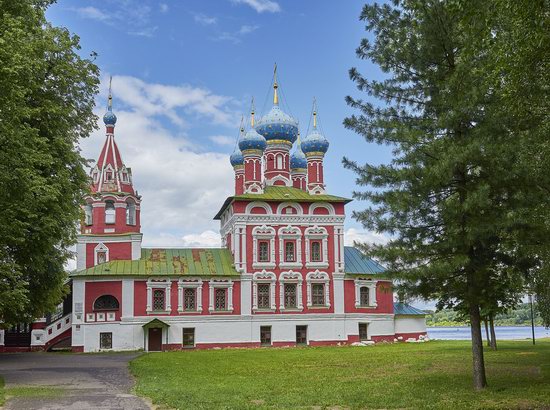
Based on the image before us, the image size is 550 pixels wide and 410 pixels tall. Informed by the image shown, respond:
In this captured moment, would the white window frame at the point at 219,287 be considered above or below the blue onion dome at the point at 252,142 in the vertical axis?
below

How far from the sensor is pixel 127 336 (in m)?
35.4

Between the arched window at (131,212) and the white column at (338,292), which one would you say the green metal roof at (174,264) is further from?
the white column at (338,292)

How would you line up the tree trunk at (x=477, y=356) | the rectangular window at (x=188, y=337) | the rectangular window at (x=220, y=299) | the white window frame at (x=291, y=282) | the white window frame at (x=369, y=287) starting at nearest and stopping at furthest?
the tree trunk at (x=477, y=356), the rectangular window at (x=188, y=337), the rectangular window at (x=220, y=299), the white window frame at (x=291, y=282), the white window frame at (x=369, y=287)

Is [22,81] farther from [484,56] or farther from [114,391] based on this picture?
[484,56]

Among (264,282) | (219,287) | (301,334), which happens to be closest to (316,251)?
(264,282)

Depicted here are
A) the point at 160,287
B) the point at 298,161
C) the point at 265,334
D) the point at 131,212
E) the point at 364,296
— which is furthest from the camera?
the point at 298,161

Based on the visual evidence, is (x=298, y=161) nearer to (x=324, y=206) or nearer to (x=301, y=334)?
(x=324, y=206)

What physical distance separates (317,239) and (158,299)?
33.5ft

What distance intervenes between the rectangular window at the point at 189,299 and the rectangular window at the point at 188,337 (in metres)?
1.23

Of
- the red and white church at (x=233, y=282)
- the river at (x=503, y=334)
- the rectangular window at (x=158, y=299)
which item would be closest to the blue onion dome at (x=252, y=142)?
the red and white church at (x=233, y=282)

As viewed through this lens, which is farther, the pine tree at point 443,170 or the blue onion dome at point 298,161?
the blue onion dome at point 298,161

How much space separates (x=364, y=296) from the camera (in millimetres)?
39219

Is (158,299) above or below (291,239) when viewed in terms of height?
below

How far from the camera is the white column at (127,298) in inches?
1406
